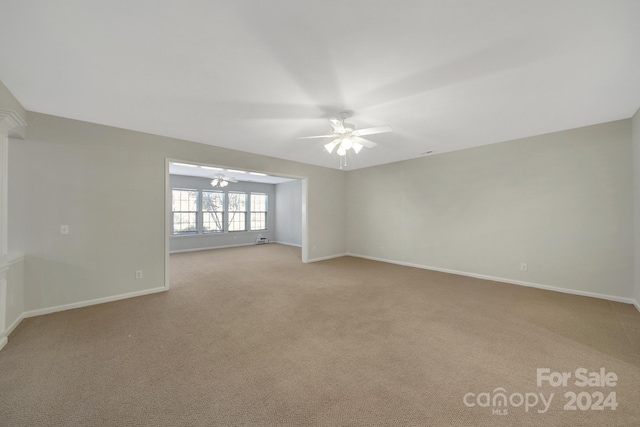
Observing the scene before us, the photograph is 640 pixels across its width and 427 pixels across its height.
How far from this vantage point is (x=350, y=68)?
2104mm

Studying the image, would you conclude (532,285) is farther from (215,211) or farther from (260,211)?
(215,211)

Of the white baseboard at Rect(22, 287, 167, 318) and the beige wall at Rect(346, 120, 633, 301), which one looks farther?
the beige wall at Rect(346, 120, 633, 301)

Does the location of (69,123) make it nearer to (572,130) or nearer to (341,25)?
(341,25)

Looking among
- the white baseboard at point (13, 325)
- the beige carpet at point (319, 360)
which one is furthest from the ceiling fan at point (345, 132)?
the white baseboard at point (13, 325)

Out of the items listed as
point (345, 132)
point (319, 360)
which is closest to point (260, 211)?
point (345, 132)

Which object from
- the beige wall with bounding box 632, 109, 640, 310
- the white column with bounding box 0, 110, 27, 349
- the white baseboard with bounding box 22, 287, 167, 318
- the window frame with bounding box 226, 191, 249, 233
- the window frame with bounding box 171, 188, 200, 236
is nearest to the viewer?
the white column with bounding box 0, 110, 27, 349

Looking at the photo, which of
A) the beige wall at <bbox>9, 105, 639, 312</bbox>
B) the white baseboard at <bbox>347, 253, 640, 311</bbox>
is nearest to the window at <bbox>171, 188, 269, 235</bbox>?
the beige wall at <bbox>9, 105, 639, 312</bbox>

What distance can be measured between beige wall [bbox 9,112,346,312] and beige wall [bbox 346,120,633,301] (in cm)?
489

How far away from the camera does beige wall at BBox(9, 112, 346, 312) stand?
9.66 feet

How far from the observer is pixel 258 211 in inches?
387

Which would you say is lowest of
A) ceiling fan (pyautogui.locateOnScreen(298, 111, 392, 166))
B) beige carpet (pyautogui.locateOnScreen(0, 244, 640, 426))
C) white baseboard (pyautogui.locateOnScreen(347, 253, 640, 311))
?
beige carpet (pyautogui.locateOnScreen(0, 244, 640, 426))

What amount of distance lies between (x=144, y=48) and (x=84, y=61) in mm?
655

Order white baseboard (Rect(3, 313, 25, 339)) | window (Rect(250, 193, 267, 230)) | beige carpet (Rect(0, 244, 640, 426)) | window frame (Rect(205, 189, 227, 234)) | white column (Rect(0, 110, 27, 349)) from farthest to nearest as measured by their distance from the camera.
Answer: window (Rect(250, 193, 267, 230)) → window frame (Rect(205, 189, 227, 234)) → white baseboard (Rect(3, 313, 25, 339)) → white column (Rect(0, 110, 27, 349)) → beige carpet (Rect(0, 244, 640, 426))

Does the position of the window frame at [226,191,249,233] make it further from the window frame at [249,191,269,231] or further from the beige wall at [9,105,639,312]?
the beige wall at [9,105,639,312]
